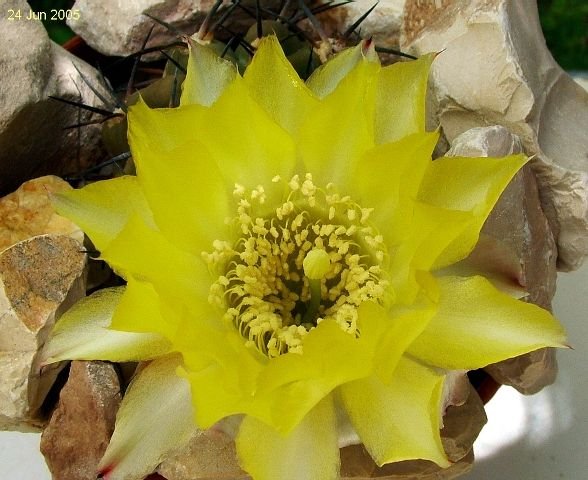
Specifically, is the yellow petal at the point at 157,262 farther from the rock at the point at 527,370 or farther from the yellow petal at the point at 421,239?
the rock at the point at 527,370

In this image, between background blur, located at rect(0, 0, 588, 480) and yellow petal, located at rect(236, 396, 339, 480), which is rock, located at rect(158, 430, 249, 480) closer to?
yellow petal, located at rect(236, 396, 339, 480)

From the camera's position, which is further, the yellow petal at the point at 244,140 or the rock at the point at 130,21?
the rock at the point at 130,21

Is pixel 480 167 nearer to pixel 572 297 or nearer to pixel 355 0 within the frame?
pixel 355 0

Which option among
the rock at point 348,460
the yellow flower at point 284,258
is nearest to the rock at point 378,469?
the rock at point 348,460

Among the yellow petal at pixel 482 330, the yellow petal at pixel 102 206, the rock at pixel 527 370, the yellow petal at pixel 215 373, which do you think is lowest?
the rock at pixel 527 370

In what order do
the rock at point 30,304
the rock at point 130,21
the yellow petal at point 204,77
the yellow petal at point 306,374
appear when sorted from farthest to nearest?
the rock at point 130,21, the rock at point 30,304, the yellow petal at point 204,77, the yellow petal at point 306,374

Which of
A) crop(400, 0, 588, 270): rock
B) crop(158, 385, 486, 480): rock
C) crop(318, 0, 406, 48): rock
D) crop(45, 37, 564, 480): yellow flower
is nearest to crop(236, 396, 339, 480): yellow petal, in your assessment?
crop(45, 37, 564, 480): yellow flower

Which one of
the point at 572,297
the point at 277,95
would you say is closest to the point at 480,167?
the point at 277,95

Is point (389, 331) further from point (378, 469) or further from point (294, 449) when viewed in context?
point (378, 469)

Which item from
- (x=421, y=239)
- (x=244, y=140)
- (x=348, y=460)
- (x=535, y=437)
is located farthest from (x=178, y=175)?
(x=535, y=437)
